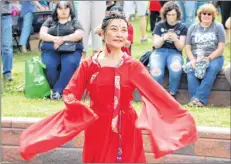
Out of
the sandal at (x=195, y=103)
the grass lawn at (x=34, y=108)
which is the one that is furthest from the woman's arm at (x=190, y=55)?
the grass lawn at (x=34, y=108)

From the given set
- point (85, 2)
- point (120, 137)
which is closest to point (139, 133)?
point (120, 137)

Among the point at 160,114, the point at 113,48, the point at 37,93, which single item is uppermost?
the point at 113,48

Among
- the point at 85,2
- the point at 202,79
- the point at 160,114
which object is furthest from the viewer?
the point at 85,2

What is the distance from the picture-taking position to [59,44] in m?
7.87

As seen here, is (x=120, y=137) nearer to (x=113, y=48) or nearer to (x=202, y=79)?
(x=113, y=48)

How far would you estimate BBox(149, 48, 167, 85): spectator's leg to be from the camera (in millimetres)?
7652

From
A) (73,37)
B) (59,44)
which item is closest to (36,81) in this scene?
(59,44)

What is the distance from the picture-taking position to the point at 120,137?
4.71 meters

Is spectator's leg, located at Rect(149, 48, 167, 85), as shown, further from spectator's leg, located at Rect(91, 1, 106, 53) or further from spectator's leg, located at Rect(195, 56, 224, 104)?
spectator's leg, located at Rect(91, 1, 106, 53)

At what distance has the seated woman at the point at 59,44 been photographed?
7.84 meters

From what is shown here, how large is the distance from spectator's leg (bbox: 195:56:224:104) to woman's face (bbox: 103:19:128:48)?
304 centimetres

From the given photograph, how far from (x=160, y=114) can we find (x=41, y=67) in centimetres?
364

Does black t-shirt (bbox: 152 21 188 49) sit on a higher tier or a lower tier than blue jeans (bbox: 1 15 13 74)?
higher

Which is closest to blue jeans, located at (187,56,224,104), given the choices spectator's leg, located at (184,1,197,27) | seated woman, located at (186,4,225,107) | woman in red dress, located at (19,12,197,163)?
seated woman, located at (186,4,225,107)
